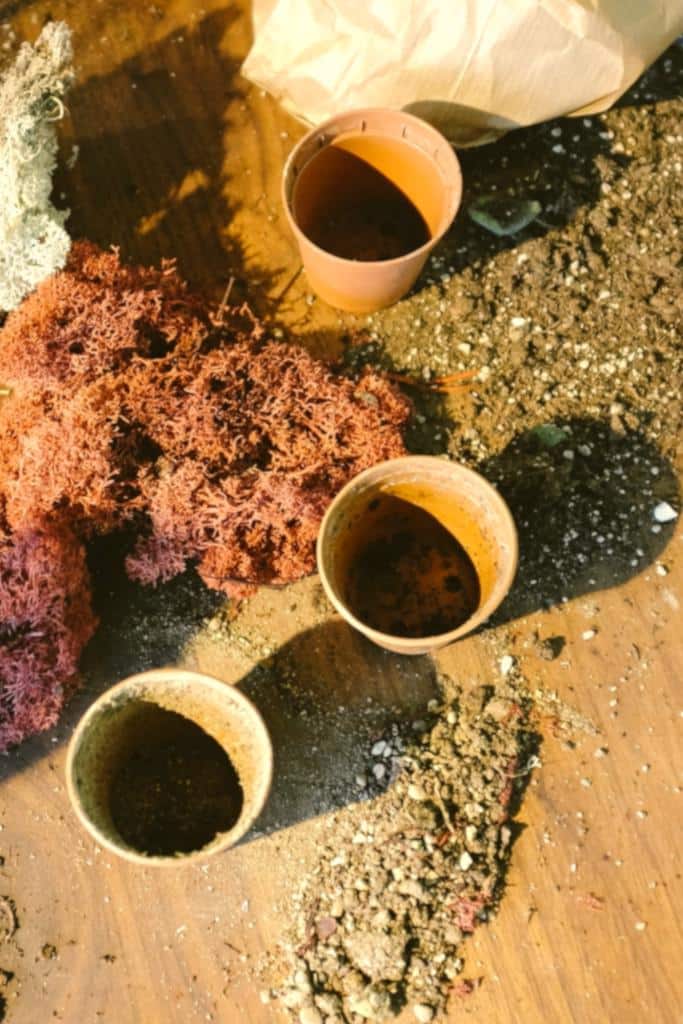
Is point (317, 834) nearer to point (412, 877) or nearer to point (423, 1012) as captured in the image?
point (412, 877)

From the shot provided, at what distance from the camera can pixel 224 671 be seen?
243cm

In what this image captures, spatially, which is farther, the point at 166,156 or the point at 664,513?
the point at 166,156

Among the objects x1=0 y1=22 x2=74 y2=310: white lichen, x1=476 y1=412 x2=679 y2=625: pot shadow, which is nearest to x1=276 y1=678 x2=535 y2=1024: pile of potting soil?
x1=476 y1=412 x2=679 y2=625: pot shadow

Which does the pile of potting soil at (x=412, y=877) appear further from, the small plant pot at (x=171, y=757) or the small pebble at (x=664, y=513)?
the small pebble at (x=664, y=513)

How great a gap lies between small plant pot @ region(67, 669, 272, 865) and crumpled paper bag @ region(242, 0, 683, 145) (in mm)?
1728

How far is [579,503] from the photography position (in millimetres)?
2482

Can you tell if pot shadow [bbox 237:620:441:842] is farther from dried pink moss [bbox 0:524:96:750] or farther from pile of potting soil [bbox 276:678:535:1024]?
dried pink moss [bbox 0:524:96:750]

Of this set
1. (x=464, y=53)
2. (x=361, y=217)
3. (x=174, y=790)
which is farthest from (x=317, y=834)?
(x=464, y=53)

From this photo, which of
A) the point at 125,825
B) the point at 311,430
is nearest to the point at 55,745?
the point at 125,825

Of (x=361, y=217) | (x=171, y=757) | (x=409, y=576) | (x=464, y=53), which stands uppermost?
(x=464, y=53)

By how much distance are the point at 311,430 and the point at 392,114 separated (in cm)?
88

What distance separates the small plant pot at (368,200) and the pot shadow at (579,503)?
64 cm

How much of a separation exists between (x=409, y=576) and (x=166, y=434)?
80 centimetres

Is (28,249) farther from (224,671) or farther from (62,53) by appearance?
(224,671)
